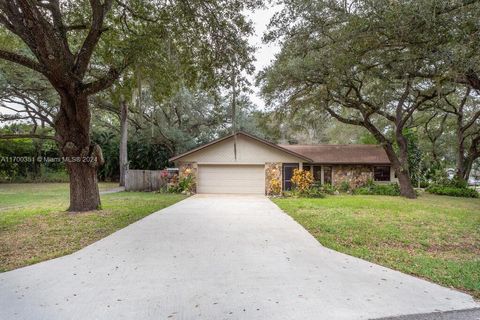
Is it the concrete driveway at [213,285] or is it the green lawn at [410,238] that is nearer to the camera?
the concrete driveway at [213,285]

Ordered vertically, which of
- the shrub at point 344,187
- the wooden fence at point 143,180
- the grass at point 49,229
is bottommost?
the grass at point 49,229

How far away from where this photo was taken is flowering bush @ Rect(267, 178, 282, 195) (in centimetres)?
1570

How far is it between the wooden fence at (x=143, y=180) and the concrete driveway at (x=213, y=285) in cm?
1149

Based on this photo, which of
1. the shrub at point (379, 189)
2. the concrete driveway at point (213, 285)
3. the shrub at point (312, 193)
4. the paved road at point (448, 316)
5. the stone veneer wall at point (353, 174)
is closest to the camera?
the paved road at point (448, 316)

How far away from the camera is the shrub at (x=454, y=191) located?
53.2ft

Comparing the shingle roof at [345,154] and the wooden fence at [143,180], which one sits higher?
the shingle roof at [345,154]

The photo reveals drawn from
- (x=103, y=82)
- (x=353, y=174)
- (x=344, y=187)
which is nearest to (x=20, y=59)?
(x=103, y=82)

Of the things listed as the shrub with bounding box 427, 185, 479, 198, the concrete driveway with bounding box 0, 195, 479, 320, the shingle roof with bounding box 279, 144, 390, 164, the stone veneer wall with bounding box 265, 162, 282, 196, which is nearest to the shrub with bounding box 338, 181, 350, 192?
the shingle roof with bounding box 279, 144, 390, 164

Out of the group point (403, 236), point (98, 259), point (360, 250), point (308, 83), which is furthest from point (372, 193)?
point (98, 259)

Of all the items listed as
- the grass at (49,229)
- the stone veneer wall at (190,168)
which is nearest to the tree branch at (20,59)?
the grass at (49,229)

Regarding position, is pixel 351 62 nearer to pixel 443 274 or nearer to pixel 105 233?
pixel 443 274

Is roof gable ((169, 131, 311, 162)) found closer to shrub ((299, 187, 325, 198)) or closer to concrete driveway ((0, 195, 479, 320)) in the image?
shrub ((299, 187, 325, 198))

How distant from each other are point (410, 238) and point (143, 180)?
14.3 metres

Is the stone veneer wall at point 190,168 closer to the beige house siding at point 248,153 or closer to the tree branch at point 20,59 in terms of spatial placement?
the beige house siding at point 248,153
